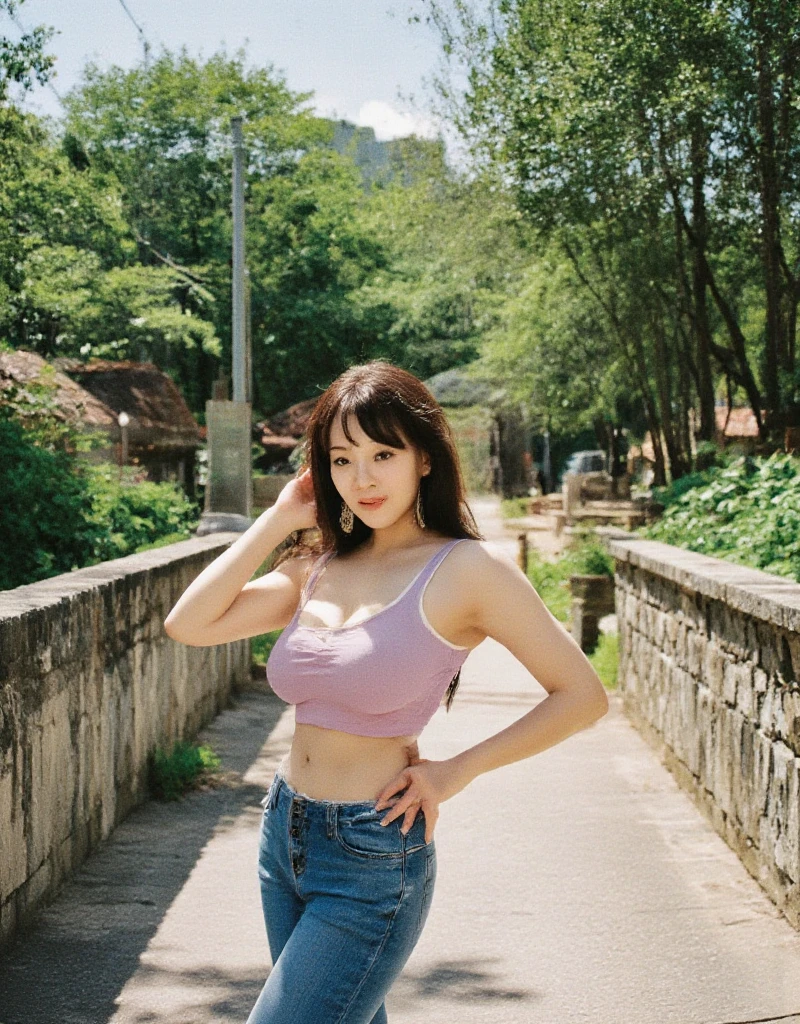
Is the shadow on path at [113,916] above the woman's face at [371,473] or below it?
below

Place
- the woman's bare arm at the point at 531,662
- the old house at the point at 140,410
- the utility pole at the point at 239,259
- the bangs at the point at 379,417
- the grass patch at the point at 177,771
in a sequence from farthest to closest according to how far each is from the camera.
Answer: the old house at the point at 140,410, the utility pole at the point at 239,259, the grass patch at the point at 177,771, the bangs at the point at 379,417, the woman's bare arm at the point at 531,662

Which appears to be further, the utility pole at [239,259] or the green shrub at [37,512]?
the utility pole at [239,259]

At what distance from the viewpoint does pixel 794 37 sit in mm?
12766

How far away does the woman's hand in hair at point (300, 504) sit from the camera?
9.77ft

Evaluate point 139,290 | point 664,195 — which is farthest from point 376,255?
point 664,195

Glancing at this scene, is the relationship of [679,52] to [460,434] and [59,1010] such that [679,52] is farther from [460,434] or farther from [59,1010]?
[460,434]

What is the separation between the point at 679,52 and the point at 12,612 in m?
10.7

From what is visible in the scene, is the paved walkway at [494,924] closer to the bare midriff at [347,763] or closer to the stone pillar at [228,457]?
the bare midriff at [347,763]

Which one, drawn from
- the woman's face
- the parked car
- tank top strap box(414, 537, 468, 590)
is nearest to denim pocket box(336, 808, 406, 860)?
tank top strap box(414, 537, 468, 590)

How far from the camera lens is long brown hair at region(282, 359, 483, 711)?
269 cm

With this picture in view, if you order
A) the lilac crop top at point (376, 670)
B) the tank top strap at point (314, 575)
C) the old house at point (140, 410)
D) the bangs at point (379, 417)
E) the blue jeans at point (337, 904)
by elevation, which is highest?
the old house at point (140, 410)

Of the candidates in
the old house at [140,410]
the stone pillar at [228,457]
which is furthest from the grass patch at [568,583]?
the old house at [140,410]

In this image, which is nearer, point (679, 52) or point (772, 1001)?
point (772, 1001)

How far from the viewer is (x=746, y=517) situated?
9.77m
